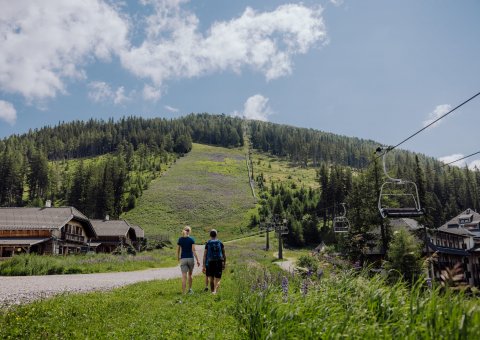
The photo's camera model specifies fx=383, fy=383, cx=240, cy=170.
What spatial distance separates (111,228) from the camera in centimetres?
7081

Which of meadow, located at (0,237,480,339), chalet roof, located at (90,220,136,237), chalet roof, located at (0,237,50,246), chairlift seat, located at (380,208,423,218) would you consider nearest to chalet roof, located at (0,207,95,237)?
chalet roof, located at (0,237,50,246)

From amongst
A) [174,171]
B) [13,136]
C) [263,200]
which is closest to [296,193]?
[263,200]

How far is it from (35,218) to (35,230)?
1.95 meters

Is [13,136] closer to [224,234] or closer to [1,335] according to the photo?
[224,234]

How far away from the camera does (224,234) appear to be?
92500 mm

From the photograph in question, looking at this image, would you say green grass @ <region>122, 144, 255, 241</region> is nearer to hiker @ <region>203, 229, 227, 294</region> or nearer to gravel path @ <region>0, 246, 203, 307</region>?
gravel path @ <region>0, 246, 203, 307</region>

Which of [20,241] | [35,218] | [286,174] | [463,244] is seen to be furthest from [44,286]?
[286,174]

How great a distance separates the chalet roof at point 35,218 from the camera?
49.5 m

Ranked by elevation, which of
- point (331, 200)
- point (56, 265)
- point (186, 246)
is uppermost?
point (331, 200)

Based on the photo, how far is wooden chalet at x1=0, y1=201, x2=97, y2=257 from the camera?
48.5m

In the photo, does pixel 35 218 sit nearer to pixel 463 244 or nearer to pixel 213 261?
pixel 213 261

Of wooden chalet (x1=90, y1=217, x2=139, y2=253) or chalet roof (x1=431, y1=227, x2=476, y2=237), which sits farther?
wooden chalet (x1=90, y1=217, x2=139, y2=253)

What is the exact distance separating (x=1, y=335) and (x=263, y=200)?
110 meters

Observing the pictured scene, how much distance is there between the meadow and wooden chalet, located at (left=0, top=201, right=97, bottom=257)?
1744 inches
